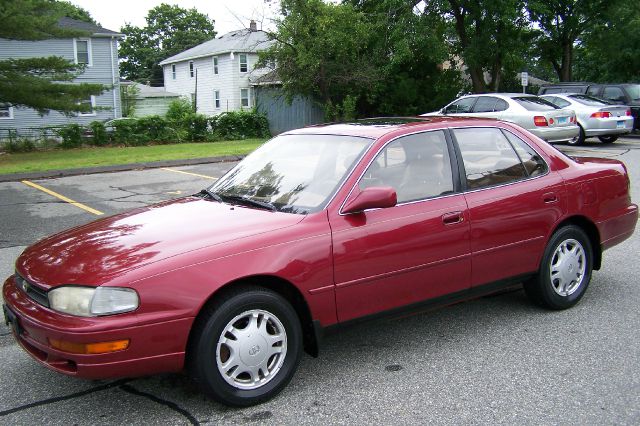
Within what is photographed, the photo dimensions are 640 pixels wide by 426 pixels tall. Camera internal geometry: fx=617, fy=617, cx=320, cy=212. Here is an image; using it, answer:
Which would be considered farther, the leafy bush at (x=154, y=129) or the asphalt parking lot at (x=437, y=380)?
the leafy bush at (x=154, y=129)

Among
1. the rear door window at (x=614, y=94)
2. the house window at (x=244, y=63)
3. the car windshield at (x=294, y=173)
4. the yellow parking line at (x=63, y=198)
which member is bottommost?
the yellow parking line at (x=63, y=198)

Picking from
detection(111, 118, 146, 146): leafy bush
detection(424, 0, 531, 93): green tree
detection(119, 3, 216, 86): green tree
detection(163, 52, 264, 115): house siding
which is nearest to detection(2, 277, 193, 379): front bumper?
detection(111, 118, 146, 146): leafy bush

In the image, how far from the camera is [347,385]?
3.70m

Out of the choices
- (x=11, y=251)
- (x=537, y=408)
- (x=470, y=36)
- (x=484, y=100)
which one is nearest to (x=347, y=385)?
(x=537, y=408)

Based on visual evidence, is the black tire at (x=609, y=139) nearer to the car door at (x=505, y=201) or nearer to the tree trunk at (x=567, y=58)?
the tree trunk at (x=567, y=58)

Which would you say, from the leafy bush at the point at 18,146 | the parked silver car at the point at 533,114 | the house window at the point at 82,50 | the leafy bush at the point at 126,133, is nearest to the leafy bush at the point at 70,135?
the leafy bush at the point at 18,146

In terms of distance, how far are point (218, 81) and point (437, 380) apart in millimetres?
42081

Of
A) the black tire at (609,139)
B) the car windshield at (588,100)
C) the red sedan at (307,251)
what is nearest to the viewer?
the red sedan at (307,251)

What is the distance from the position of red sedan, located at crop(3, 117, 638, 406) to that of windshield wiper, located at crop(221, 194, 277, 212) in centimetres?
2

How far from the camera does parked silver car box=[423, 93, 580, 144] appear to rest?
15.6m

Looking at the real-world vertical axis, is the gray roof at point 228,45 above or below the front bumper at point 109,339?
above

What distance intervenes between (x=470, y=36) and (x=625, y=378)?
87.1ft

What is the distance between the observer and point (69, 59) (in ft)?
105

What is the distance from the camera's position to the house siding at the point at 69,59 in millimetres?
31625
